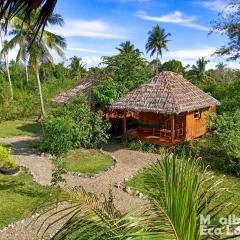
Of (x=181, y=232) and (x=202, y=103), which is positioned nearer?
(x=181, y=232)

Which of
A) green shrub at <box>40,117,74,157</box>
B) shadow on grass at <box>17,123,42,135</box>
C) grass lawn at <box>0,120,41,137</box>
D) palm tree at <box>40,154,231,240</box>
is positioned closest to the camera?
palm tree at <box>40,154,231,240</box>

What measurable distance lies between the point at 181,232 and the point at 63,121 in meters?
14.5

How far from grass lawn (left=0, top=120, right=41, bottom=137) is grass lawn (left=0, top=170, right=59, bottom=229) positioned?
8.71 meters

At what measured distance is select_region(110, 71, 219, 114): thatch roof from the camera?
17766 millimetres

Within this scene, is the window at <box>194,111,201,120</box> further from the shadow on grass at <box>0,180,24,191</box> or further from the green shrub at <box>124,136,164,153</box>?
the shadow on grass at <box>0,180,24,191</box>

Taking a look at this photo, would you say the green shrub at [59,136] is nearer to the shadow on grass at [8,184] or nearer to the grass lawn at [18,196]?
the grass lawn at [18,196]

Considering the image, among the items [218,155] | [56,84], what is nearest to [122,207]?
[218,155]

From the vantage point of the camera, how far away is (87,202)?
2.99m

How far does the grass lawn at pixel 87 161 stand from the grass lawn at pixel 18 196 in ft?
6.83

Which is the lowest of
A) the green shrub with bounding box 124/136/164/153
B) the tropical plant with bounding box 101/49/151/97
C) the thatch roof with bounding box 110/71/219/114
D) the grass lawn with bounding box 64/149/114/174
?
the grass lawn with bounding box 64/149/114/174

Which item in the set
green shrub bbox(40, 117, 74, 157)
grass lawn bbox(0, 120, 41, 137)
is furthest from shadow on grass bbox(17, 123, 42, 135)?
green shrub bbox(40, 117, 74, 157)

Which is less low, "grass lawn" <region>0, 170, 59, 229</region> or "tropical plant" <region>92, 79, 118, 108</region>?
"tropical plant" <region>92, 79, 118, 108</region>

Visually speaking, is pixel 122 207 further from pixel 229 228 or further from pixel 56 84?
pixel 56 84

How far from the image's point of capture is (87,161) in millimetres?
16219
